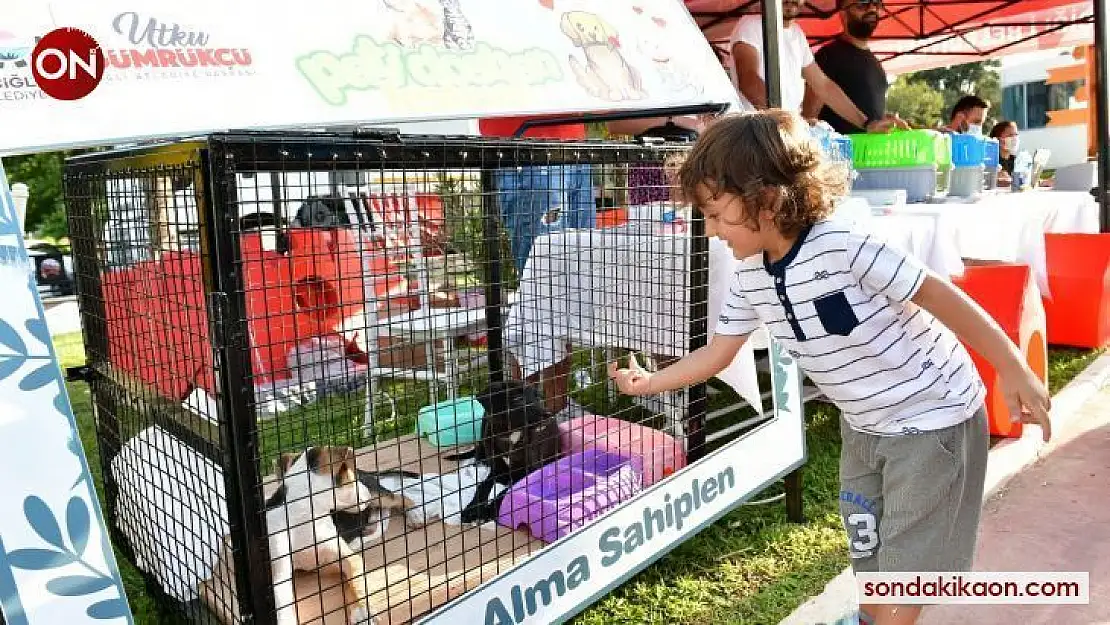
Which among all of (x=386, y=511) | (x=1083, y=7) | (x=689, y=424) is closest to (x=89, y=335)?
(x=386, y=511)

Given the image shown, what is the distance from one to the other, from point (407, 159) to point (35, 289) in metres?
0.80

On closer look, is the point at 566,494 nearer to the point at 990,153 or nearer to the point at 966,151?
the point at 966,151

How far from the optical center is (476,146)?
80.1 inches

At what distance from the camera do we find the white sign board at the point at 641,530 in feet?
6.90

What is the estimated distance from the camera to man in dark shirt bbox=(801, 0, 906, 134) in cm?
520

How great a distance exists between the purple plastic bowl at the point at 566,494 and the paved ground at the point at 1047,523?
66cm

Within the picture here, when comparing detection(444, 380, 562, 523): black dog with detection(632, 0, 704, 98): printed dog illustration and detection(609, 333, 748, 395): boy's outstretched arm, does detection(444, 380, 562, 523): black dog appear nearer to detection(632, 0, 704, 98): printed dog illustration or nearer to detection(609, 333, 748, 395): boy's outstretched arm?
detection(609, 333, 748, 395): boy's outstretched arm

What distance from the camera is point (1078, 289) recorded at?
17.9ft

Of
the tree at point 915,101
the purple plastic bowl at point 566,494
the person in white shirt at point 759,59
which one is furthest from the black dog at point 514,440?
the tree at point 915,101

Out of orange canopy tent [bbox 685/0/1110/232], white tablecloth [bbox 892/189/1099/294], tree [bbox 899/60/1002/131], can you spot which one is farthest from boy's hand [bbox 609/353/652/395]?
tree [bbox 899/60/1002/131]

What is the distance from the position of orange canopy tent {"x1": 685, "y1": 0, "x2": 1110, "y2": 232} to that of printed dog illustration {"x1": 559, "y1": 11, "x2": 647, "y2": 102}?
4314 millimetres

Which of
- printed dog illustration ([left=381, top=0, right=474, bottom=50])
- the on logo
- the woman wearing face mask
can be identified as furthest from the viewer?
the woman wearing face mask

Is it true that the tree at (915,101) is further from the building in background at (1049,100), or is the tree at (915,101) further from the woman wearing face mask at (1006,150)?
the woman wearing face mask at (1006,150)

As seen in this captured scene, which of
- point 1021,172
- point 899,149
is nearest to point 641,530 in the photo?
point 899,149
